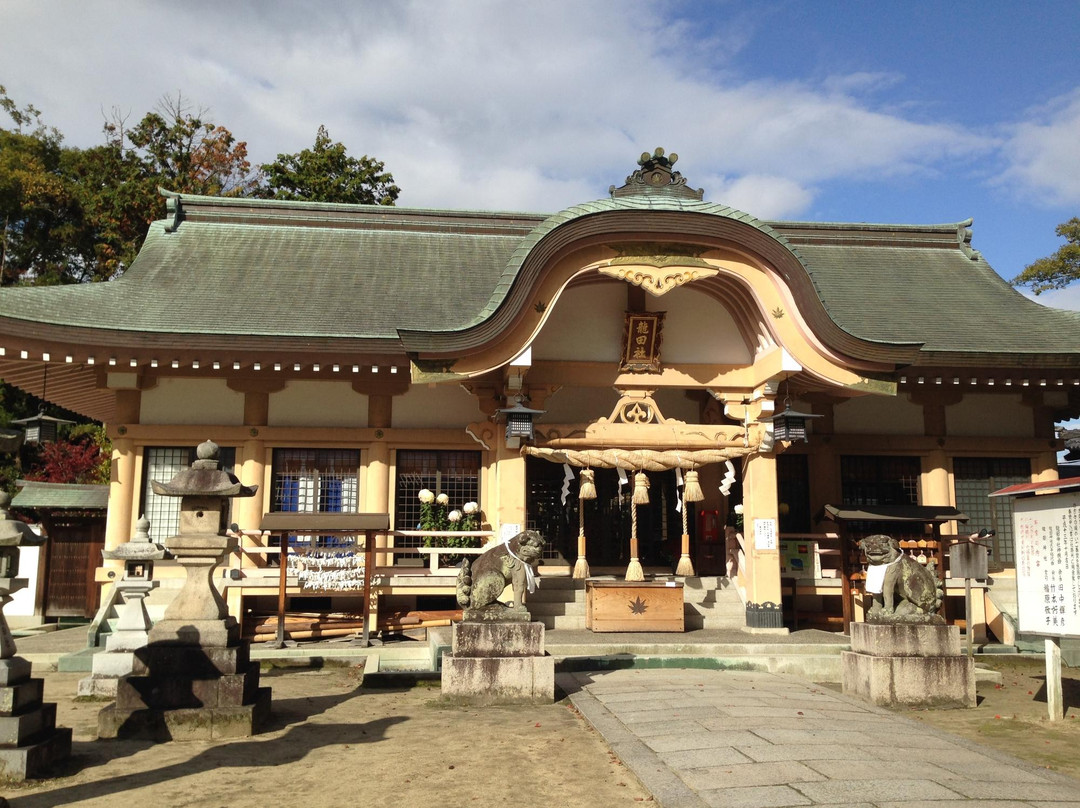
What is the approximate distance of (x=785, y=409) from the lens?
1326 centimetres

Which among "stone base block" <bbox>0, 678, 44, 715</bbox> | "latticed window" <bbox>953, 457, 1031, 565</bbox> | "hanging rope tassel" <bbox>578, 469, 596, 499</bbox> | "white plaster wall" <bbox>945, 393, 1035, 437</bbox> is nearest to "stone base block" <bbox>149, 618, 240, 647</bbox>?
"stone base block" <bbox>0, 678, 44, 715</bbox>

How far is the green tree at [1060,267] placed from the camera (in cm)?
2525

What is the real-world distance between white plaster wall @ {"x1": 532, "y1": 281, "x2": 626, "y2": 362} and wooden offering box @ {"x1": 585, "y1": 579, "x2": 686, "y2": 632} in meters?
3.64

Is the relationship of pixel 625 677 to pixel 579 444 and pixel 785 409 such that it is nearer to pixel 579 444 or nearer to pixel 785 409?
pixel 579 444

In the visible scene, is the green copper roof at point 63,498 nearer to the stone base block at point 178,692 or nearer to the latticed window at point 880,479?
the stone base block at point 178,692

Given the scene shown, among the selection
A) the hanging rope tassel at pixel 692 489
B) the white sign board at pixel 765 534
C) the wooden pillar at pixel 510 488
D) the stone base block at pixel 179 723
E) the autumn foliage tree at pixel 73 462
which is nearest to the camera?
the stone base block at pixel 179 723

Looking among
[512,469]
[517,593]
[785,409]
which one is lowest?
[517,593]

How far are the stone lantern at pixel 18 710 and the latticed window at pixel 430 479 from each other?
7719 mm

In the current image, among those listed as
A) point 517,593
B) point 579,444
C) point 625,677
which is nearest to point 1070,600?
point 625,677

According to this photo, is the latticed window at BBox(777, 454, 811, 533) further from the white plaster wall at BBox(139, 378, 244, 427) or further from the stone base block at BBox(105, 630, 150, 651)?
the stone base block at BBox(105, 630, 150, 651)

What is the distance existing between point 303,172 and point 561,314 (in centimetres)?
1880

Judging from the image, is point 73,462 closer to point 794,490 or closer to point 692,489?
point 692,489

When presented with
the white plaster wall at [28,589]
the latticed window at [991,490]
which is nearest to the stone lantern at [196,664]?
the white plaster wall at [28,589]

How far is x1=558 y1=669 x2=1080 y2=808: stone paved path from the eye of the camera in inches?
217
